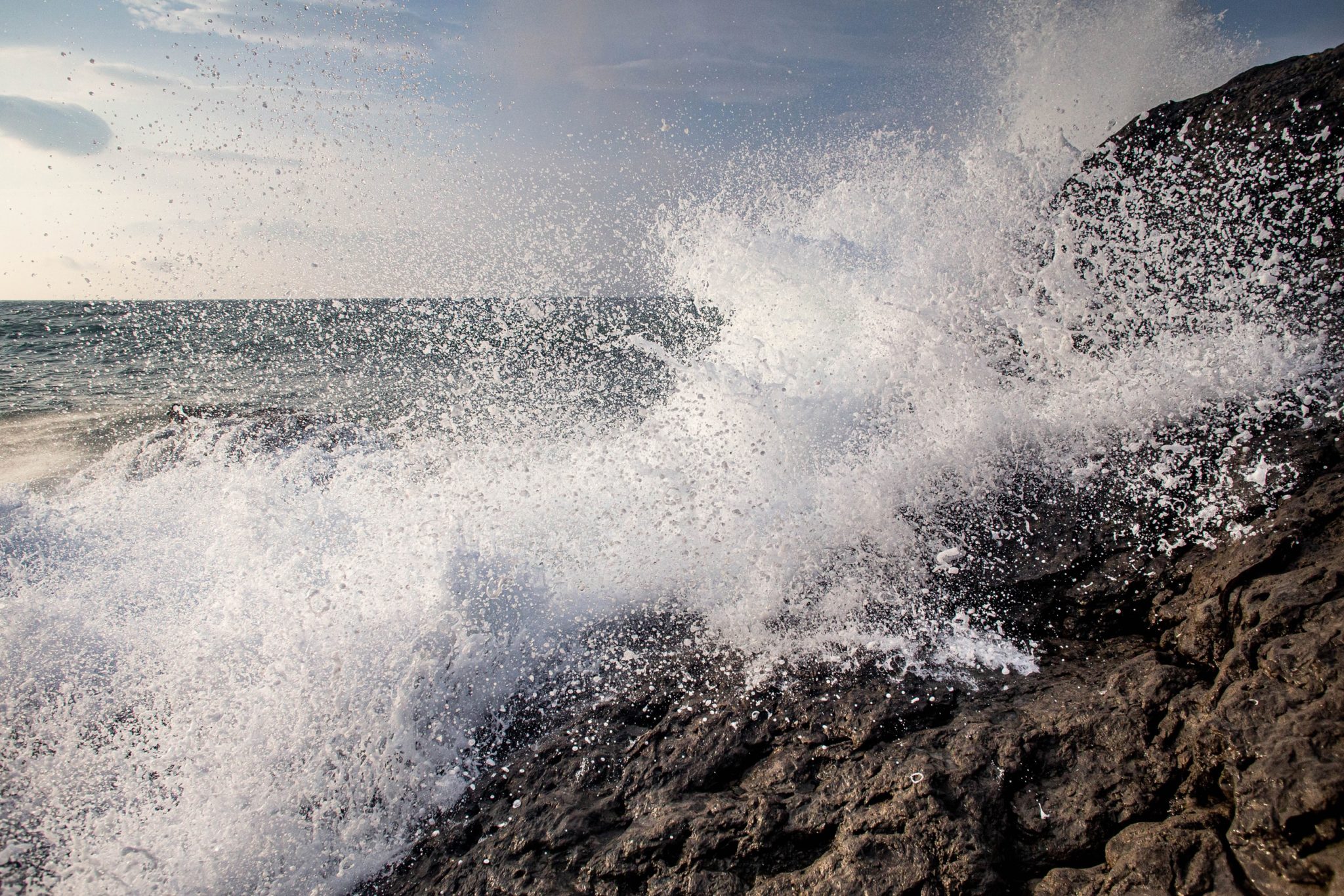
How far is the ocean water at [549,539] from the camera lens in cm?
278

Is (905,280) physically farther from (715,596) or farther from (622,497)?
(715,596)

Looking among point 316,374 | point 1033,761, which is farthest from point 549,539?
point 316,374

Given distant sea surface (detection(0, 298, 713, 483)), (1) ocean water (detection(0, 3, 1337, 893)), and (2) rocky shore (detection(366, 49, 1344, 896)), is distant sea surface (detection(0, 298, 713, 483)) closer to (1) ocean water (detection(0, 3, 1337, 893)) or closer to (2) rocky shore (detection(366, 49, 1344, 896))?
(1) ocean water (detection(0, 3, 1337, 893))

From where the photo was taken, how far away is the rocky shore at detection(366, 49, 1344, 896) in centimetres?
174

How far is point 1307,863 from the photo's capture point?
4.94 feet

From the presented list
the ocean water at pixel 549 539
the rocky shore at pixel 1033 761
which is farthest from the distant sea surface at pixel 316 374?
the rocky shore at pixel 1033 761

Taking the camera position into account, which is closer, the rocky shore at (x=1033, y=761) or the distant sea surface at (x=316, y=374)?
the rocky shore at (x=1033, y=761)

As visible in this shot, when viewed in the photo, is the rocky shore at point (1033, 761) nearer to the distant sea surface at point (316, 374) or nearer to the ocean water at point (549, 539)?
the ocean water at point (549, 539)

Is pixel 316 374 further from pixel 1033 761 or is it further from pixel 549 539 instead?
pixel 1033 761

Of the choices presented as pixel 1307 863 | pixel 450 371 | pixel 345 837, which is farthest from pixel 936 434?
pixel 450 371

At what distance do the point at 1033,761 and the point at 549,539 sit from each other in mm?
3075

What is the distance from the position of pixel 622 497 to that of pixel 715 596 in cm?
123

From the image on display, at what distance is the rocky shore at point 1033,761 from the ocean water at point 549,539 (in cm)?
23

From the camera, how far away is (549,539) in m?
4.27
